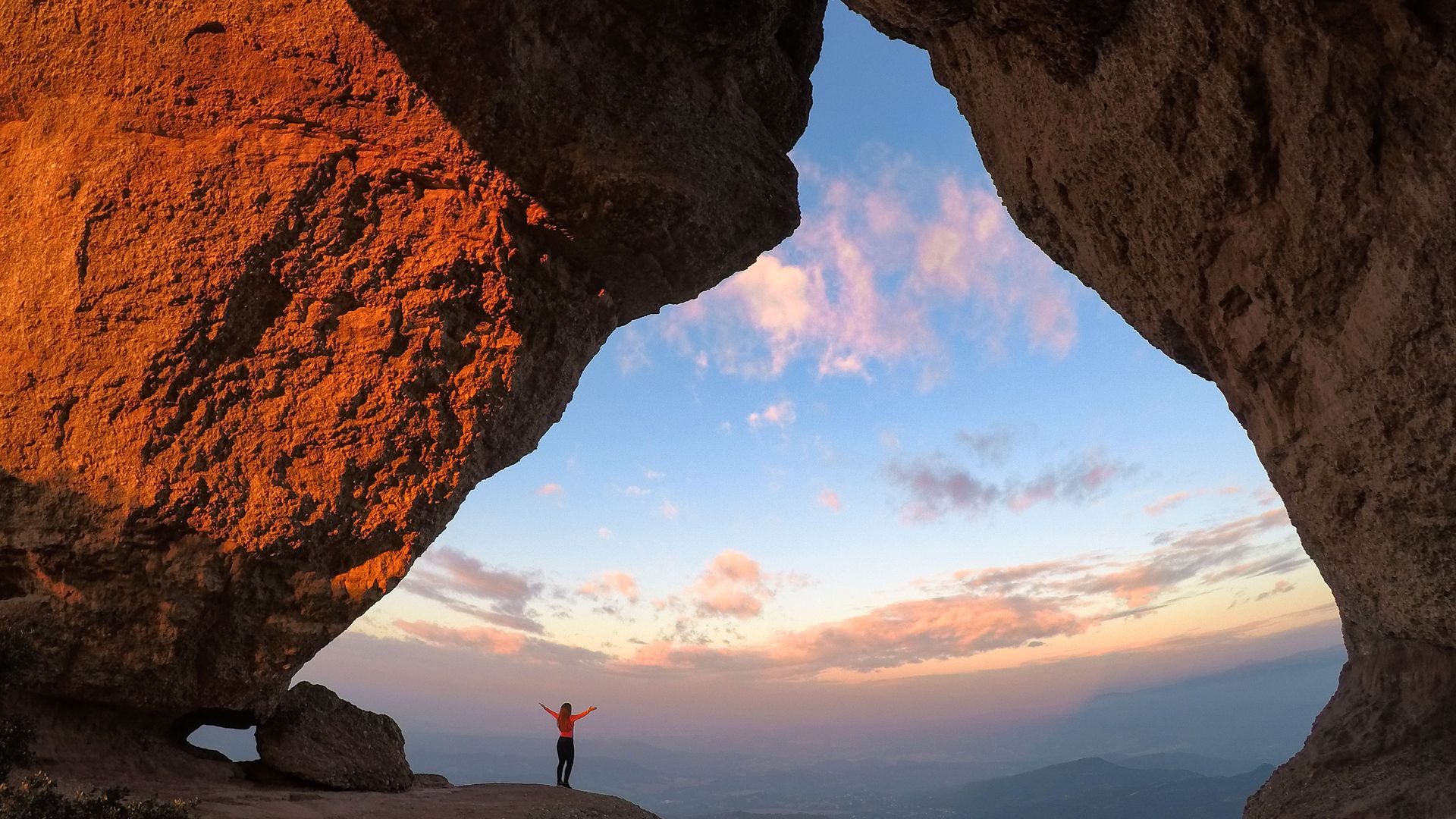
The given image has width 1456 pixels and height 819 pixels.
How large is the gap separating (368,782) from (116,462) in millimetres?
5594

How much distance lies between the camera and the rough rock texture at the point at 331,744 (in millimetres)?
10062

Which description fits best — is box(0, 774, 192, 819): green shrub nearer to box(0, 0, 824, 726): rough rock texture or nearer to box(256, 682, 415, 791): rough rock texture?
box(0, 0, 824, 726): rough rock texture

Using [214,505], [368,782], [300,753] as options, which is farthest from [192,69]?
[368,782]

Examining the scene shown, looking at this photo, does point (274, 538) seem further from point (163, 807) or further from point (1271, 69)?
point (1271, 69)

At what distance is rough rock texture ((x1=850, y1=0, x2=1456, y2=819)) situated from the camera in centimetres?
507

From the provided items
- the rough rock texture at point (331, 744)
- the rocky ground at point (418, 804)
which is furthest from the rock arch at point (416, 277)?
the rocky ground at point (418, 804)

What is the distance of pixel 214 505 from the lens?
27.5 feet

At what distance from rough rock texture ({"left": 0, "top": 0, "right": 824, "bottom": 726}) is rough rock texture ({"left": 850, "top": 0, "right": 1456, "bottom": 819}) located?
17.4 feet

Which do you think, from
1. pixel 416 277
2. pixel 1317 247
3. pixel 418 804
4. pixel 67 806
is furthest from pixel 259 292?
pixel 1317 247

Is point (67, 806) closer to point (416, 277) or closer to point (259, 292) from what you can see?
point (259, 292)

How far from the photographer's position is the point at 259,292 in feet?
28.5

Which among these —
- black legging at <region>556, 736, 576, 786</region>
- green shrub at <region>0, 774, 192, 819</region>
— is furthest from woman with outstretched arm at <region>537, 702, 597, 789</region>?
green shrub at <region>0, 774, 192, 819</region>

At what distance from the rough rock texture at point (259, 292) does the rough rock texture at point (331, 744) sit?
551 millimetres

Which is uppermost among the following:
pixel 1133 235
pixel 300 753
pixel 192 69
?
pixel 192 69
